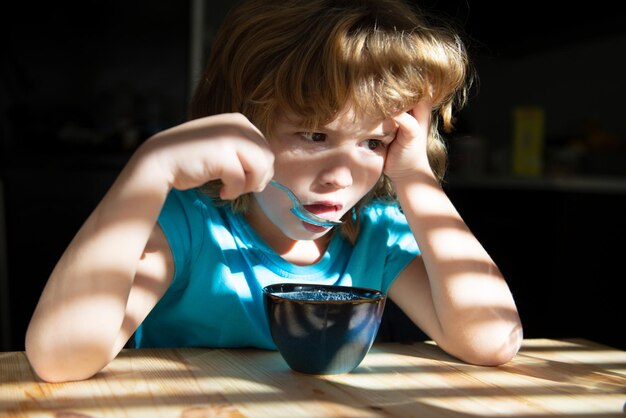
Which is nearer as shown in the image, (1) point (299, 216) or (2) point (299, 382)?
(2) point (299, 382)

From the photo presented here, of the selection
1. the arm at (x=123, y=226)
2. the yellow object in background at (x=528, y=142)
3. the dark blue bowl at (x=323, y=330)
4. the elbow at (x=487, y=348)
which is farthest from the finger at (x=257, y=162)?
the yellow object in background at (x=528, y=142)

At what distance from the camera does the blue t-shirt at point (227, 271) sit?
1068mm

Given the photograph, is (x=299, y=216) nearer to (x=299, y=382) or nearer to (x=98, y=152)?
(x=299, y=382)

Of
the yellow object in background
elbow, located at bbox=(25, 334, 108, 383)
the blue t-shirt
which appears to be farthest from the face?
the yellow object in background

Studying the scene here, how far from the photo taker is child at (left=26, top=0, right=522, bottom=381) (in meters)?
0.81

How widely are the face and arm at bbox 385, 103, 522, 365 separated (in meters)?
0.06

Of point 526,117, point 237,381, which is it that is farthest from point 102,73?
point 237,381

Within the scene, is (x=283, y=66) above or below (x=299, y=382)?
above

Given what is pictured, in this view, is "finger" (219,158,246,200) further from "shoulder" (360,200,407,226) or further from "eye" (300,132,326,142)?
"shoulder" (360,200,407,226)

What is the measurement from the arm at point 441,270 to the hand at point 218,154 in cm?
31

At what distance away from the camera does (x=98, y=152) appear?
320 centimetres

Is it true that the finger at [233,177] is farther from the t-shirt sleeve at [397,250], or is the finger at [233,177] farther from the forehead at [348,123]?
the t-shirt sleeve at [397,250]

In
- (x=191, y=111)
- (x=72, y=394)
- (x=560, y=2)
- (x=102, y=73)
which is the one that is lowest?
(x=72, y=394)

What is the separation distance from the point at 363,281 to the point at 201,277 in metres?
0.26
